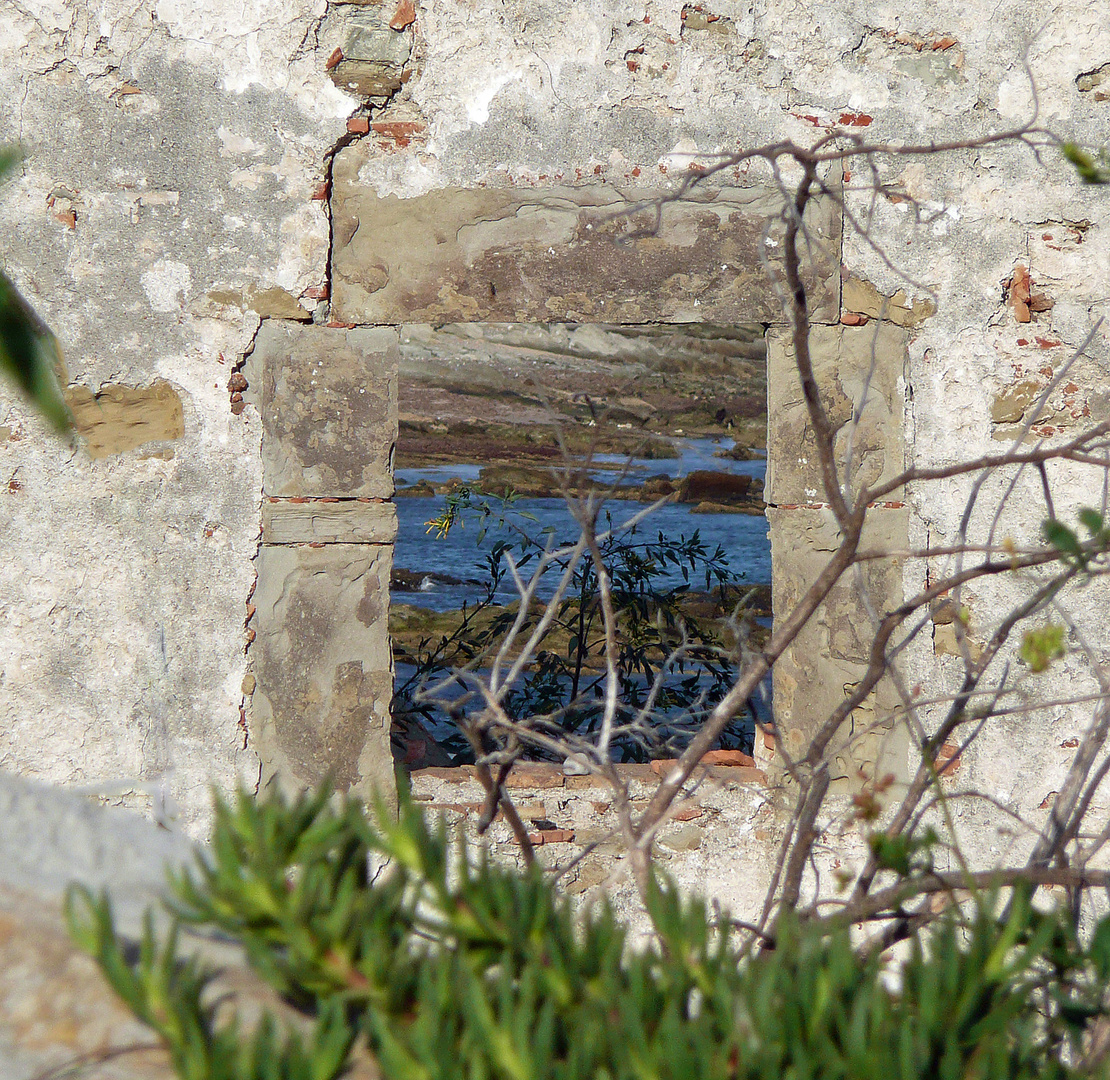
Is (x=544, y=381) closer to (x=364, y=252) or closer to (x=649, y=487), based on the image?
(x=649, y=487)

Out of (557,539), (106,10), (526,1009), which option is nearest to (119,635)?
(106,10)

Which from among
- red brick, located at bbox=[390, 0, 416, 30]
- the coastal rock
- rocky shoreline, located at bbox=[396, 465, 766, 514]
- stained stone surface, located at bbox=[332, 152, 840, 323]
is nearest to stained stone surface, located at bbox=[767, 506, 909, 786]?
stained stone surface, located at bbox=[332, 152, 840, 323]

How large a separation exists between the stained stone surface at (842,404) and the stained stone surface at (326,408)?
1095 mm

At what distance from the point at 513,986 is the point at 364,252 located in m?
2.30

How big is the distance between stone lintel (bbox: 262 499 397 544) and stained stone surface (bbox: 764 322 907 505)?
111 cm

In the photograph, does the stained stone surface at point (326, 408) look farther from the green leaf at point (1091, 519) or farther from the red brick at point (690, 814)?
the green leaf at point (1091, 519)

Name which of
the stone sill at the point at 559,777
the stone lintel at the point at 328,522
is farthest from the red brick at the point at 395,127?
the stone sill at the point at 559,777

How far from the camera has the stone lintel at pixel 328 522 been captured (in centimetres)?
300

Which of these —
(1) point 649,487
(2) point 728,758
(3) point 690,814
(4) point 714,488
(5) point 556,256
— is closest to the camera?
(5) point 556,256

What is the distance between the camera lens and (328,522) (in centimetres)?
302

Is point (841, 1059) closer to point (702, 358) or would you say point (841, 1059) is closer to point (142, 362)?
point (142, 362)

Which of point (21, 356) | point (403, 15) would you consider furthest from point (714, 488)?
point (21, 356)

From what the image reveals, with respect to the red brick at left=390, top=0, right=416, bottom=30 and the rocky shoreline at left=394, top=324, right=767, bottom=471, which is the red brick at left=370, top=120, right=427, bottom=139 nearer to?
the red brick at left=390, top=0, right=416, bottom=30

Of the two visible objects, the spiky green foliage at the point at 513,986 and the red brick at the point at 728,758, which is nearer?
the spiky green foliage at the point at 513,986
